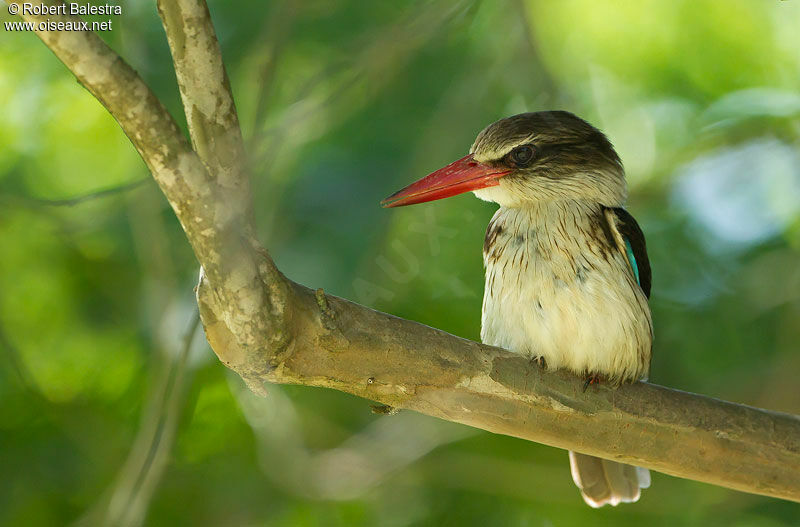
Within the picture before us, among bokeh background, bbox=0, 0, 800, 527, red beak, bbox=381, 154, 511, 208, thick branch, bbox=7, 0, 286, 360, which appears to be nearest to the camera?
thick branch, bbox=7, 0, 286, 360

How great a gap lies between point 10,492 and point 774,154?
381 cm

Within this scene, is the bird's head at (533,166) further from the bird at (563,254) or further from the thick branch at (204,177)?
the thick branch at (204,177)

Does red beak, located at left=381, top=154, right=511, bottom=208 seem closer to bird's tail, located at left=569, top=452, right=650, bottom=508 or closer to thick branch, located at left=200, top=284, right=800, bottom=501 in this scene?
thick branch, located at left=200, top=284, right=800, bottom=501

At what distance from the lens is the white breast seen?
2.66m

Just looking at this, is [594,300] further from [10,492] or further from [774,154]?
[10,492]

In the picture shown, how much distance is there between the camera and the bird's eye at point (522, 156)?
2.95 metres

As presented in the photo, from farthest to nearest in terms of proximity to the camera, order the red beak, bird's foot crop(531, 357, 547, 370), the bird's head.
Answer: the bird's head < the red beak < bird's foot crop(531, 357, 547, 370)

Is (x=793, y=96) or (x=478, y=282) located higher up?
(x=793, y=96)

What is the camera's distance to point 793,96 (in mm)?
4258

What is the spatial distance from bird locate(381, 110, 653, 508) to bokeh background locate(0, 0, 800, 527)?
56 centimetres

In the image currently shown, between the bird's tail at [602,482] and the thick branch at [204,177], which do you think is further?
the bird's tail at [602,482]

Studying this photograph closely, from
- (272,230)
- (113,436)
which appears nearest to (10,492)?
(113,436)

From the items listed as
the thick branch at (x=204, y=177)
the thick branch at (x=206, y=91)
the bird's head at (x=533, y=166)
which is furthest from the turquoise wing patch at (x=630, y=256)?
the thick branch at (x=206, y=91)

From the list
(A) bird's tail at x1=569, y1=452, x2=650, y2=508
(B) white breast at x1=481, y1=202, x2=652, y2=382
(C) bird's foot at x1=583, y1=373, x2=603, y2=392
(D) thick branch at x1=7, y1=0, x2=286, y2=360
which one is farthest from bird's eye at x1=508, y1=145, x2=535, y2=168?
(D) thick branch at x1=7, y1=0, x2=286, y2=360
